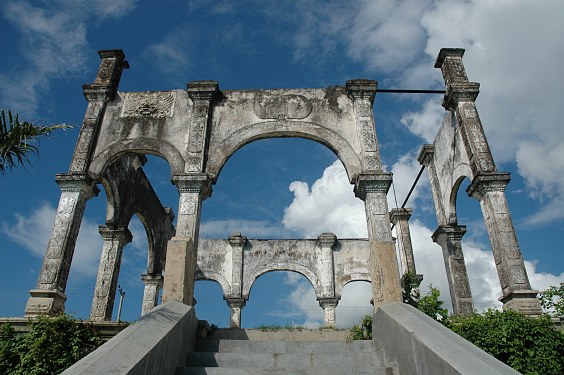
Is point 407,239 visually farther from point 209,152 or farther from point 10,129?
point 10,129

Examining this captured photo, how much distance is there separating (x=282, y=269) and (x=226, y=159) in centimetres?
1056

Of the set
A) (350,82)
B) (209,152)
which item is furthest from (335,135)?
(209,152)

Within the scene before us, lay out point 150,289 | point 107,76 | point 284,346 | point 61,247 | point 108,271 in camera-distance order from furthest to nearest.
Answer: point 150,289 < point 108,271 < point 107,76 < point 61,247 < point 284,346

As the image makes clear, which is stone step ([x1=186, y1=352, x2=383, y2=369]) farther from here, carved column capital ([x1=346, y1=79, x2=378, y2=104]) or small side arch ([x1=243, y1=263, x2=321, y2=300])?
small side arch ([x1=243, y1=263, x2=321, y2=300])

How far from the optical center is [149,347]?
425cm

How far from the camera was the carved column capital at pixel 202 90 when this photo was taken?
426 inches

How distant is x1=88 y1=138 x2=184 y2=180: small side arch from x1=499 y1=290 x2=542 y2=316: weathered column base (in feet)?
25.2

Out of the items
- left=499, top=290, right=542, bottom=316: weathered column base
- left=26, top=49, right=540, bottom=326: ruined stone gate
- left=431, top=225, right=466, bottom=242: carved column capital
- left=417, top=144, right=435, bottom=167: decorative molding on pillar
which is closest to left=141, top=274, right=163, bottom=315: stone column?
left=26, top=49, right=540, bottom=326: ruined stone gate

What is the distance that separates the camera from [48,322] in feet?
23.0

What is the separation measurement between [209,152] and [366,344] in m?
5.65

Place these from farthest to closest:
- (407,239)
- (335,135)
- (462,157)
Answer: (407,239) → (462,157) → (335,135)

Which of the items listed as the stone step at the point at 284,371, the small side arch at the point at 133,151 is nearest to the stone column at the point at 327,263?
the small side arch at the point at 133,151

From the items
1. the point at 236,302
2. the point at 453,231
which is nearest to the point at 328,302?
the point at 236,302

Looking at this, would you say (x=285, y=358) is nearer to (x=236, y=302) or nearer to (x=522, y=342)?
(x=522, y=342)
